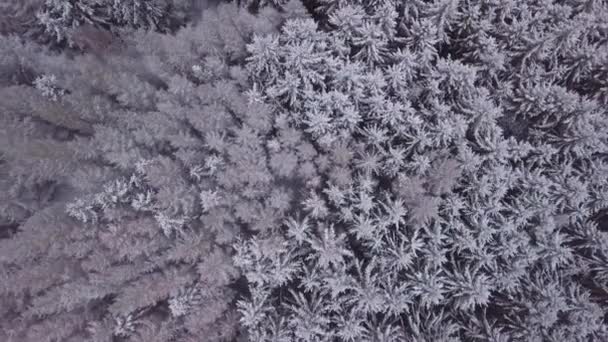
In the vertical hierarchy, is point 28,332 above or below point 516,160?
below

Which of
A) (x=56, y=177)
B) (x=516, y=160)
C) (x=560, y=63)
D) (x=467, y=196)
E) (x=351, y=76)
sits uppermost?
(x=560, y=63)

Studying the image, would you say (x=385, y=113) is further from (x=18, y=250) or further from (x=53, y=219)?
(x=18, y=250)

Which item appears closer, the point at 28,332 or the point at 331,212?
the point at 28,332

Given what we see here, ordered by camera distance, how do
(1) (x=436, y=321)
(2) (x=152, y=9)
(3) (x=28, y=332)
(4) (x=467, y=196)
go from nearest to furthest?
(3) (x=28, y=332) < (1) (x=436, y=321) < (4) (x=467, y=196) < (2) (x=152, y=9)

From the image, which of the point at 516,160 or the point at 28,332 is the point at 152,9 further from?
the point at 516,160

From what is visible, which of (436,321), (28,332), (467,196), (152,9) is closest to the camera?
(28,332)

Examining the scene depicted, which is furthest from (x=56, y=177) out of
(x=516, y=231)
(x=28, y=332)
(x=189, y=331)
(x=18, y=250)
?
(x=516, y=231)
